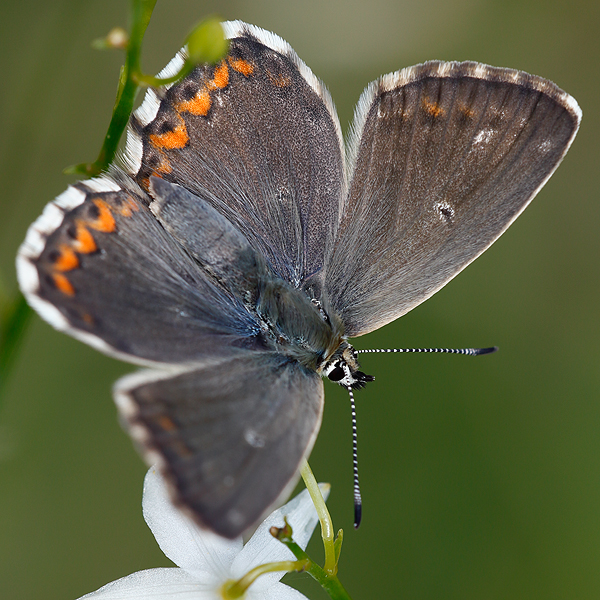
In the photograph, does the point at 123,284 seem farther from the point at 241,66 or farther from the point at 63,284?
the point at 241,66

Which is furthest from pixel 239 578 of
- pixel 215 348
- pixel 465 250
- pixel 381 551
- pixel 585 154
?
pixel 585 154

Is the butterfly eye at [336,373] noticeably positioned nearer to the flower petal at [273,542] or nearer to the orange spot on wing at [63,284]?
the flower petal at [273,542]

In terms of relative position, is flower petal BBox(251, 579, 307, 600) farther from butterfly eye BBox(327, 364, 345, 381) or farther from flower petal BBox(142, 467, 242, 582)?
butterfly eye BBox(327, 364, 345, 381)

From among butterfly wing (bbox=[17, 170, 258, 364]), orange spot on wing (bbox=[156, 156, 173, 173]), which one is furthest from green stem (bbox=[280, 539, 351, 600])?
orange spot on wing (bbox=[156, 156, 173, 173])

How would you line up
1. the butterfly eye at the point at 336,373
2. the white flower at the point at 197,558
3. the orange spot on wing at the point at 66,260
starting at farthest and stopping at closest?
the butterfly eye at the point at 336,373 → the white flower at the point at 197,558 → the orange spot on wing at the point at 66,260

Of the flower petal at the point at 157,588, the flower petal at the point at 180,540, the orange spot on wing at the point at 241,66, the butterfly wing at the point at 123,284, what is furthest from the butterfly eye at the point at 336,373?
the orange spot on wing at the point at 241,66

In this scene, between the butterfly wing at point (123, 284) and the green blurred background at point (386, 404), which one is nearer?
the butterfly wing at point (123, 284)

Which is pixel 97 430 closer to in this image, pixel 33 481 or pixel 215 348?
pixel 33 481
